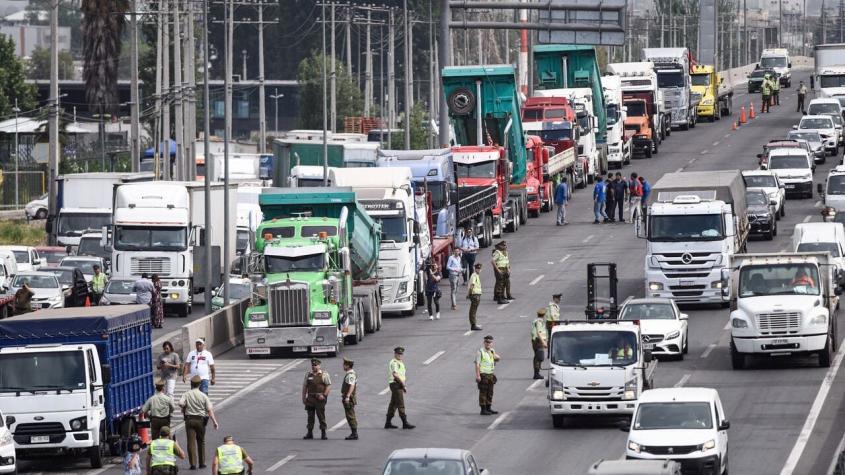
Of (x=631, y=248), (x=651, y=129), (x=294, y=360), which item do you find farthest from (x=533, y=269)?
(x=651, y=129)

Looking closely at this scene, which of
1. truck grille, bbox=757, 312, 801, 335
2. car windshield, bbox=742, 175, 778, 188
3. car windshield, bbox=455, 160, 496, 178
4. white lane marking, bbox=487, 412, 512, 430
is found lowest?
white lane marking, bbox=487, 412, 512, 430

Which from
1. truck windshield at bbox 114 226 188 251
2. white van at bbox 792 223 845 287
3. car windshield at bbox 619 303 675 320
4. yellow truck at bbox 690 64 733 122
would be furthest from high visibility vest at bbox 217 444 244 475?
yellow truck at bbox 690 64 733 122

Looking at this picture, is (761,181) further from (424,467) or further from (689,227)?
(424,467)

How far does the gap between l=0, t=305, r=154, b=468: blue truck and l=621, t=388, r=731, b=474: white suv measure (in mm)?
8788

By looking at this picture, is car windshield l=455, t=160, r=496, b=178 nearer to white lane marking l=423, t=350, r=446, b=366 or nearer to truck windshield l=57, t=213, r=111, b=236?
truck windshield l=57, t=213, r=111, b=236

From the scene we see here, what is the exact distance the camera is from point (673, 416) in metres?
28.9

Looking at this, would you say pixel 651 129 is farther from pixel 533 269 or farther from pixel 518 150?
pixel 533 269

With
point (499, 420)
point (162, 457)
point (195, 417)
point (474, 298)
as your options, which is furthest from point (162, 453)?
point (474, 298)

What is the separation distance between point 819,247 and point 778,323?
39.3 feet

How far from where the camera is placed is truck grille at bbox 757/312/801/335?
39375mm

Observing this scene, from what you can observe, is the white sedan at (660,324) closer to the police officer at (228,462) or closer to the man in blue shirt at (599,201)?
the police officer at (228,462)

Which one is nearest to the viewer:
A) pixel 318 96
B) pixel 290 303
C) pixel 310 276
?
pixel 290 303

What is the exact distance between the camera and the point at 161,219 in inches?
2179

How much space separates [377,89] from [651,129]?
110013 millimetres
